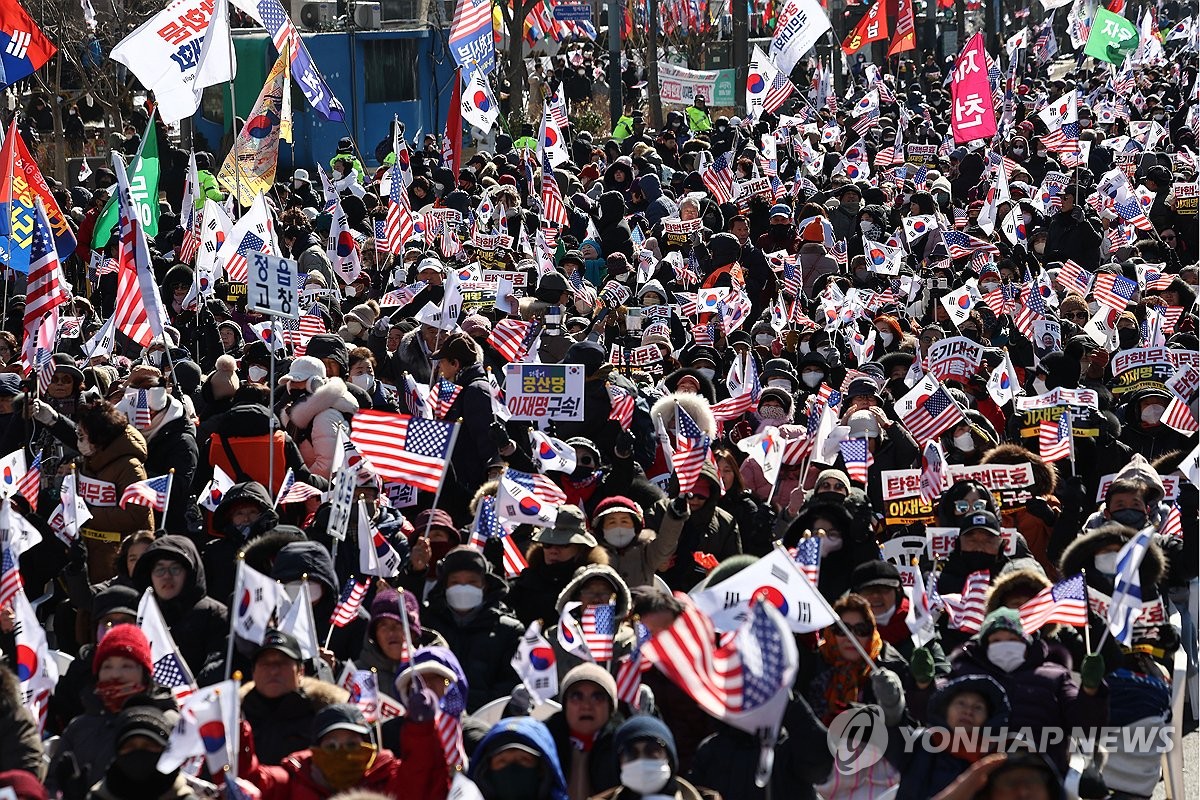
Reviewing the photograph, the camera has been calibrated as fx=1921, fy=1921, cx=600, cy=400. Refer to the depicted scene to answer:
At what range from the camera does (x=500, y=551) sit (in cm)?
912

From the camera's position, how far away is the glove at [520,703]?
6.75 m

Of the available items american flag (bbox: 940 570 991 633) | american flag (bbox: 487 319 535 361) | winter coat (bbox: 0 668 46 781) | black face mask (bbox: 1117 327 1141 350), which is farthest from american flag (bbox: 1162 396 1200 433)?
winter coat (bbox: 0 668 46 781)

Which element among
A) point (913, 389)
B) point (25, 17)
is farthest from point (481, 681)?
point (25, 17)

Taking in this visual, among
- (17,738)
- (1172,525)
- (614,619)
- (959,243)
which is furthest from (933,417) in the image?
(959,243)

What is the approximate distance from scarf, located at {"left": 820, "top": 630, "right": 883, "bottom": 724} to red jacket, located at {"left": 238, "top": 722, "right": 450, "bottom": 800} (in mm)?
A: 1488

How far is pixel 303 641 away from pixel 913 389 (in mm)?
4775

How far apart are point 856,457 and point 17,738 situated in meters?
5.07

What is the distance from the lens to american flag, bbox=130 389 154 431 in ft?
33.6

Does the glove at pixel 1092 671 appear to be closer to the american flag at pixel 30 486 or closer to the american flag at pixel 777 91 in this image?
the american flag at pixel 30 486

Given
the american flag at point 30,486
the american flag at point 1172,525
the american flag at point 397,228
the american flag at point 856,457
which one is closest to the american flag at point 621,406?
the american flag at point 856,457

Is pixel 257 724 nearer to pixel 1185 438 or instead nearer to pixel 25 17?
pixel 1185 438

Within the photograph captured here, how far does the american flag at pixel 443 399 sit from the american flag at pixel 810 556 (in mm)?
2984

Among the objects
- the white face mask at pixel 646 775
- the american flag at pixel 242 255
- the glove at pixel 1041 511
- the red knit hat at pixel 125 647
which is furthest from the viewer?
the american flag at pixel 242 255

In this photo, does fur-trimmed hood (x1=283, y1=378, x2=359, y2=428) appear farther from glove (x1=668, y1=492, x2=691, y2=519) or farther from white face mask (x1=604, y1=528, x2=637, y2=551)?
white face mask (x1=604, y1=528, x2=637, y2=551)
